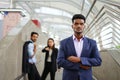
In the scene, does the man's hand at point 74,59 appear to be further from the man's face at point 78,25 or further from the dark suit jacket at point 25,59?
the dark suit jacket at point 25,59

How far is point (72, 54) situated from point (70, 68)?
15 cm

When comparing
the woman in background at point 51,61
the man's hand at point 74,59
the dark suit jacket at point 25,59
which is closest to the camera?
the man's hand at point 74,59

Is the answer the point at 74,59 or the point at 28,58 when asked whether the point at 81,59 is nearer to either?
the point at 74,59

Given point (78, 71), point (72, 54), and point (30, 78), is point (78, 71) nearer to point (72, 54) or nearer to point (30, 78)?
point (72, 54)

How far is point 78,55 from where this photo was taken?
244cm

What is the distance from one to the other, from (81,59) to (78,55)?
10 centimetres

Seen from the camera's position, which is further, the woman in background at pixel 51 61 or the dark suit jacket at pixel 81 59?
the woman in background at pixel 51 61

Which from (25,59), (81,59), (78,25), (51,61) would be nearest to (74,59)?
(81,59)

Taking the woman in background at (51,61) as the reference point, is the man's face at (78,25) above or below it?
above

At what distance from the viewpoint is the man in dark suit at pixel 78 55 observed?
7.77 ft

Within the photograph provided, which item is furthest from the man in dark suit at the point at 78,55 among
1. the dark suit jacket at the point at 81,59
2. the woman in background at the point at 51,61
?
the woman in background at the point at 51,61

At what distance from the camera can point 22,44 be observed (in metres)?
4.91

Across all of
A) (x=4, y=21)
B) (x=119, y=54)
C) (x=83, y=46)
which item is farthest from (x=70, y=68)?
(x=4, y=21)

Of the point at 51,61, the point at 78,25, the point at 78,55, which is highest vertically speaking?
the point at 78,25
